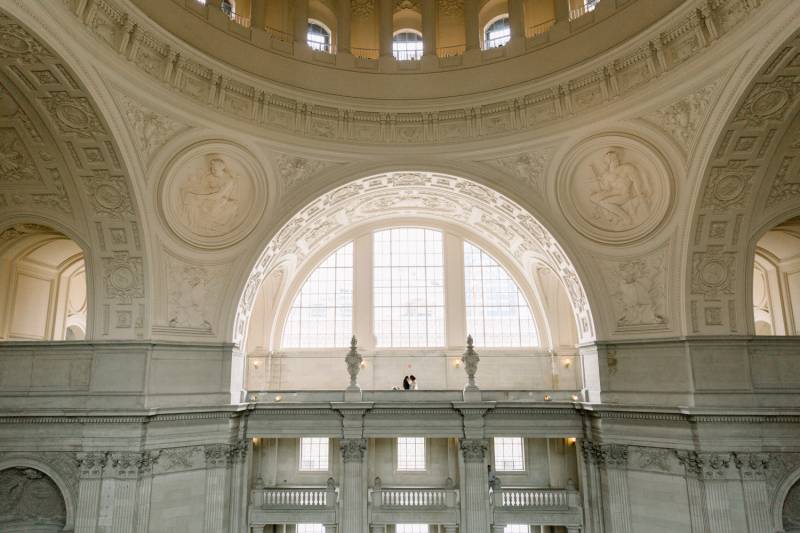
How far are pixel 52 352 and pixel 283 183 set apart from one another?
9.19m

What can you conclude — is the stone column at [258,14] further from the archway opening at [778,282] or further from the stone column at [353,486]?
the archway opening at [778,282]

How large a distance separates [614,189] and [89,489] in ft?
62.1

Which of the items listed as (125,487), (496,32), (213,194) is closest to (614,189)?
(496,32)

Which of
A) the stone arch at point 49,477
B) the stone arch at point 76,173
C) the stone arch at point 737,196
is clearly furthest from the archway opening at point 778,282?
the stone arch at point 49,477

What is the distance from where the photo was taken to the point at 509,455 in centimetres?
2456

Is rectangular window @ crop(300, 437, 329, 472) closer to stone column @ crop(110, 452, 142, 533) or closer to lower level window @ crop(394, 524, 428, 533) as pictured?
lower level window @ crop(394, 524, 428, 533)

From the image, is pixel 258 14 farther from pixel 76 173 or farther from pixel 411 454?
pixel 411 454

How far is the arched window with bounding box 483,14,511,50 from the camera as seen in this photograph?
21.8 m

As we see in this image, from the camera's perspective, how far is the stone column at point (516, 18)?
65.7 ft

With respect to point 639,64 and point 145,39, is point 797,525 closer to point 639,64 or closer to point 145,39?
point 639,64

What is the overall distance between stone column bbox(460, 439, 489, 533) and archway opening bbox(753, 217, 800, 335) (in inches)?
445

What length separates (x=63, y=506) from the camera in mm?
16266

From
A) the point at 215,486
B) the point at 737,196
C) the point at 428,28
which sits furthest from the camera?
the point at 428,28

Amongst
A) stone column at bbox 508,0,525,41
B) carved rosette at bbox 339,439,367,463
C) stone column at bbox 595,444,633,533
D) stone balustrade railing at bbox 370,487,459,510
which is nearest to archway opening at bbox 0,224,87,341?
carved rosette at bbox 339,439,367,463
